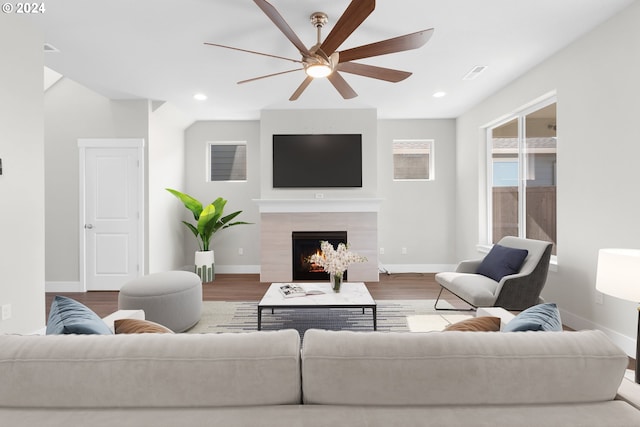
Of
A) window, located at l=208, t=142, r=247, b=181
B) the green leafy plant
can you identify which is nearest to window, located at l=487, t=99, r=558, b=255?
the green leafy plant

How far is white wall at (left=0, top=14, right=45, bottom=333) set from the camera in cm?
263

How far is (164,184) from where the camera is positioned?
520 cm

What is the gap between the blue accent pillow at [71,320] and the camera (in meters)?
1.14

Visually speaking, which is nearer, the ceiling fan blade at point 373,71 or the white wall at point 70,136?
the ceiling fan blade at point 373,71

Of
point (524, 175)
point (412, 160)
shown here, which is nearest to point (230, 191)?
point (412, 160)

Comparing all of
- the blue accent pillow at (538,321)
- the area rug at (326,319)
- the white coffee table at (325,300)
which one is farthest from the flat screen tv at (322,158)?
the blue accent pillow at (538,321)

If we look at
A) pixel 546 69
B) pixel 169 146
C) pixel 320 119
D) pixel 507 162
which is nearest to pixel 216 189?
pixel 169 146

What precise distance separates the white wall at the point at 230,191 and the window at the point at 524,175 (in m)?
3.77

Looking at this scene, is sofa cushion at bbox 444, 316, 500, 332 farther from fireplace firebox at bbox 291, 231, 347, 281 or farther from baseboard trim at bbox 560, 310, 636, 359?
fireplace firebox at bbox 291, 231, 347, 281

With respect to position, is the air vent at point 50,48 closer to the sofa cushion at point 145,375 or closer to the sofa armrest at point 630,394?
the sofa cushion at point 145,375

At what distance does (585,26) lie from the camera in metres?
2.87

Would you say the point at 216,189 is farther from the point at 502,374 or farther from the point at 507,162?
the point at 502,374

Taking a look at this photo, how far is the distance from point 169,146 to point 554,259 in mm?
5352

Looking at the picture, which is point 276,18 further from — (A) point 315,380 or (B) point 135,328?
(A) point 315,380
